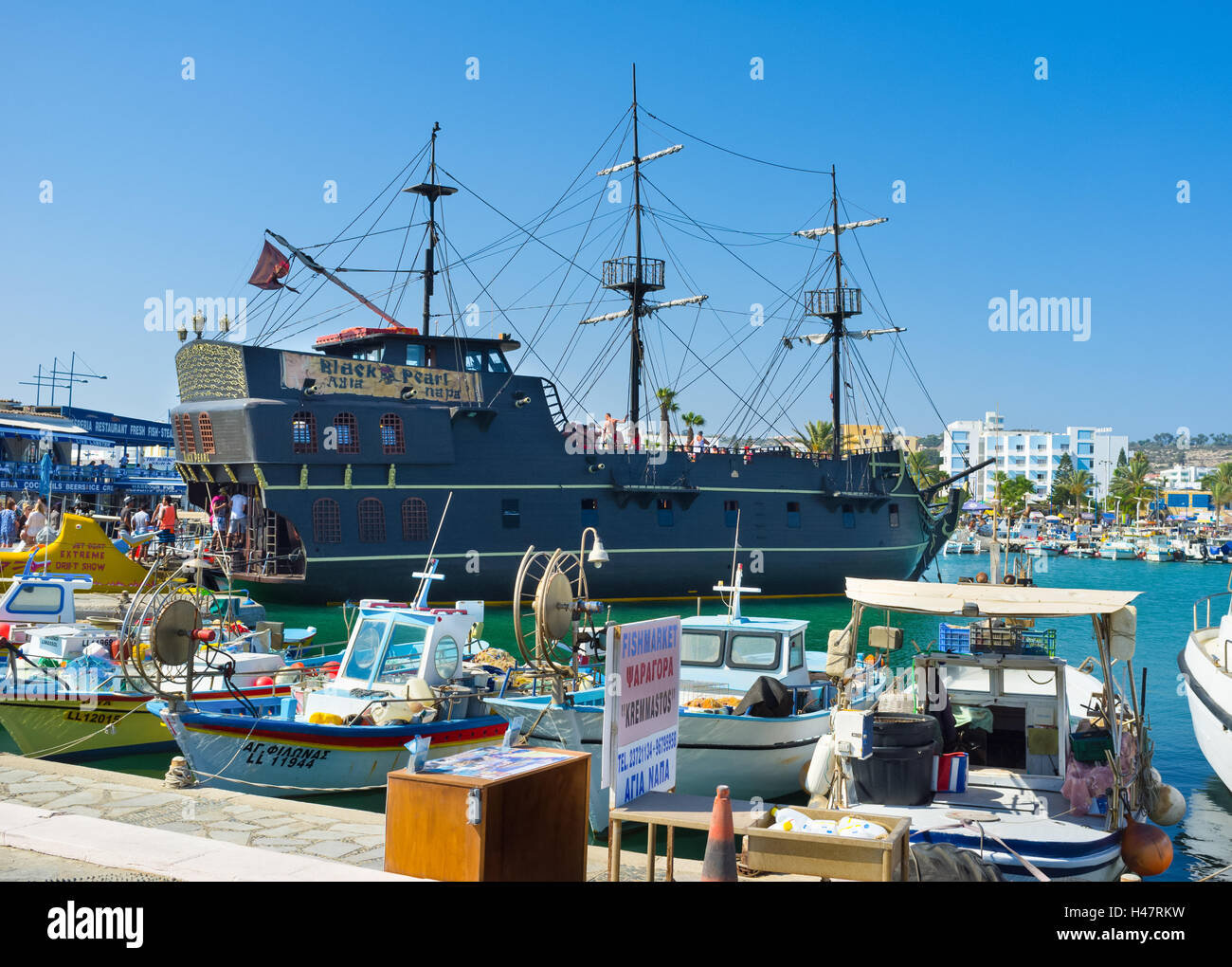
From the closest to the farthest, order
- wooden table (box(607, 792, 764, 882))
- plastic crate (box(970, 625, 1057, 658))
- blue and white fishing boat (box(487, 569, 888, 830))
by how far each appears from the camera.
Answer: wooden table (box(607, 792, 764, 882))
plastic crate (box(970, 625, 1057, 658))
blue and white fishing boat (box(487, 569, 888, 830))

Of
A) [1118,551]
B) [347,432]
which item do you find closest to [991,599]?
[347,432]

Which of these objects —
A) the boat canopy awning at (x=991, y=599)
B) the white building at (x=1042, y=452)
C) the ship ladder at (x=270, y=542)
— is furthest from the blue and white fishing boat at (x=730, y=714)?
the white building at (x=1042, y=452)

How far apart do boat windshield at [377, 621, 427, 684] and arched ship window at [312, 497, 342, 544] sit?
58.8 ft

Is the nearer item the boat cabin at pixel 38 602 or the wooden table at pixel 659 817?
the wooden table at pixel 659 817

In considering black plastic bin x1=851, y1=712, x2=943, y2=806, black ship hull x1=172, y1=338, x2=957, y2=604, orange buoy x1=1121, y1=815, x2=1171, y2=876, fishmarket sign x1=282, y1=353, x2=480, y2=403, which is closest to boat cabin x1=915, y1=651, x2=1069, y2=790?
orange buoy x1=1121, y1=815, x2=1171, y2=876

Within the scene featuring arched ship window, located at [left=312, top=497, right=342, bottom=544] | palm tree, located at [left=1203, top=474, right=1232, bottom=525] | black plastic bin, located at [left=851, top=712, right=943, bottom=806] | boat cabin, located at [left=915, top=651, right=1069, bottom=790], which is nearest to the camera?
black plastic bin, located at [left=851, top=712, right=943, bottom=806]

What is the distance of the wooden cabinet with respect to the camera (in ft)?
21.3

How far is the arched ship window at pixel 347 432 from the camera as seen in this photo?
32156 mm

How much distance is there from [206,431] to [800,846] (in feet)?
97.0

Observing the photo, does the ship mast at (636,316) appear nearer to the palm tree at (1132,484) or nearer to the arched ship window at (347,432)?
the arched ship window at (347,432)

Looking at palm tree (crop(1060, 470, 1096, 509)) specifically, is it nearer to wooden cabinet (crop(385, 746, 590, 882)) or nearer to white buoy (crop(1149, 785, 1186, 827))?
white buoy (crop(1149, 785, 1186, 827))

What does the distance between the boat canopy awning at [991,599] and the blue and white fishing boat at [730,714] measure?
293cm
